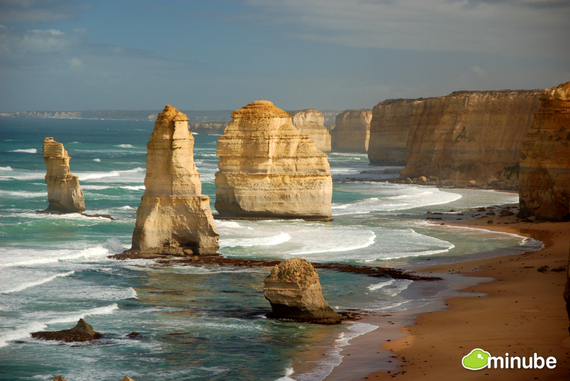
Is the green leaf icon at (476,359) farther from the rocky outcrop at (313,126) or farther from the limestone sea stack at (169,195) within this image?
the rocky outcrop at (313,126)

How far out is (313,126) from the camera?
4906 inches

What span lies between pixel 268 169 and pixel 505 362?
22.9 metres

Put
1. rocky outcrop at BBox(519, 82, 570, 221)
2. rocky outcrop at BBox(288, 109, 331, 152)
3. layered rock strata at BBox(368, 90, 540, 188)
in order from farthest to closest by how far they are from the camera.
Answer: rocky outcrop at BBox(288, 109, 331, 152)
layered rock strata at BBox(368, 90, 540, 188)
rocky outcrop at BBox(519, 82, 570, 221)

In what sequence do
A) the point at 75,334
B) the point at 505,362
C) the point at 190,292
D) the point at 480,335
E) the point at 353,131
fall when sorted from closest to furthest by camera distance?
1. the point at 505,362
2. the point at 480,335
3. the point at 75,334
4. the point at 190,292
5. the point at 353,131

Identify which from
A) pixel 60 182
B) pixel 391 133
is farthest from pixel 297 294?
pixel 391 133

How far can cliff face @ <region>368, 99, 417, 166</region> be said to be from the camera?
288 ft

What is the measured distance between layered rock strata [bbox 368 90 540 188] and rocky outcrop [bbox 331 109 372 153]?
54.1 metres

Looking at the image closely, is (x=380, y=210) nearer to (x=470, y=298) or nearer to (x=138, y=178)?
(x=470, y=298)

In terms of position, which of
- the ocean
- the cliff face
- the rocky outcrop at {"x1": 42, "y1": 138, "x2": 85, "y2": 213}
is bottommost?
the ocean

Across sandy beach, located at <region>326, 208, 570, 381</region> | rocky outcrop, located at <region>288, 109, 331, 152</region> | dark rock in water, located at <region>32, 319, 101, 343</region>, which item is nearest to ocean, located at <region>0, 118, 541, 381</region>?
dark rock in water, located at <region>32, 319, 101, 343</region>

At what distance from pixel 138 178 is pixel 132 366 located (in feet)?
166

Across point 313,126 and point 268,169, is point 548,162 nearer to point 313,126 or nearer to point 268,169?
point 268,169

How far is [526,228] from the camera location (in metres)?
33.5

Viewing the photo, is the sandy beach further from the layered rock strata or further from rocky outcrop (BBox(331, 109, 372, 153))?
rocky outcrop (BBox(331, 109, 372, 153))
